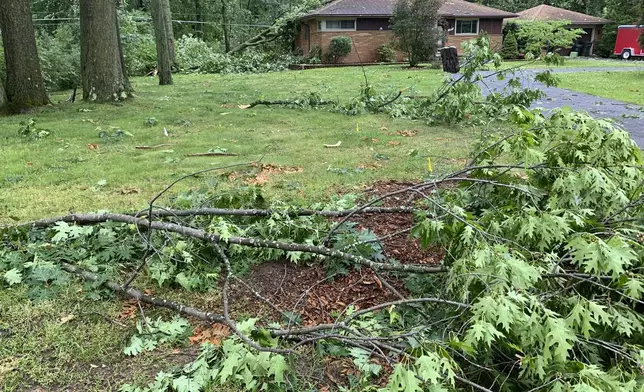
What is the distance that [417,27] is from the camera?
20.6 metres

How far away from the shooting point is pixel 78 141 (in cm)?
690

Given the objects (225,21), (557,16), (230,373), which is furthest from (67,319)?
(557,16)

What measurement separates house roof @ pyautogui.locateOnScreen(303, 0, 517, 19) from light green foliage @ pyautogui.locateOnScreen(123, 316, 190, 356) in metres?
24.7

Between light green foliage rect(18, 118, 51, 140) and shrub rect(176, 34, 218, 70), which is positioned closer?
light green foliage rect(18, 118, 51, 140)

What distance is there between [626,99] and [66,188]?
1120 centimetres

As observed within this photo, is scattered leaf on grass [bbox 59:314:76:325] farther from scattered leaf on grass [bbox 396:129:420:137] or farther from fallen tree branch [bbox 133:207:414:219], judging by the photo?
scattered leaf on grass [bbox 396:129:420:137]

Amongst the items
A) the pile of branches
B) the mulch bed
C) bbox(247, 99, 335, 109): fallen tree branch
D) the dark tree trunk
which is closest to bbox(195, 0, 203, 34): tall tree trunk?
the dark tree trunk

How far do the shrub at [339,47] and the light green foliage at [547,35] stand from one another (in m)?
9.80

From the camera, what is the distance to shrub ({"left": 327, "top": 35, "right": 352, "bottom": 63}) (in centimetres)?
2439

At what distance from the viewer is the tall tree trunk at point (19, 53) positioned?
849cm

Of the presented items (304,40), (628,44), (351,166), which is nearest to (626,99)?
(351,166)

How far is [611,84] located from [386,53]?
13839mm

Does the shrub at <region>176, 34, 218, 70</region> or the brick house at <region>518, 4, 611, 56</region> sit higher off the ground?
the brick house at <region>518, 4, 611, 56</region>

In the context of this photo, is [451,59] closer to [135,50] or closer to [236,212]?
[135,50]
